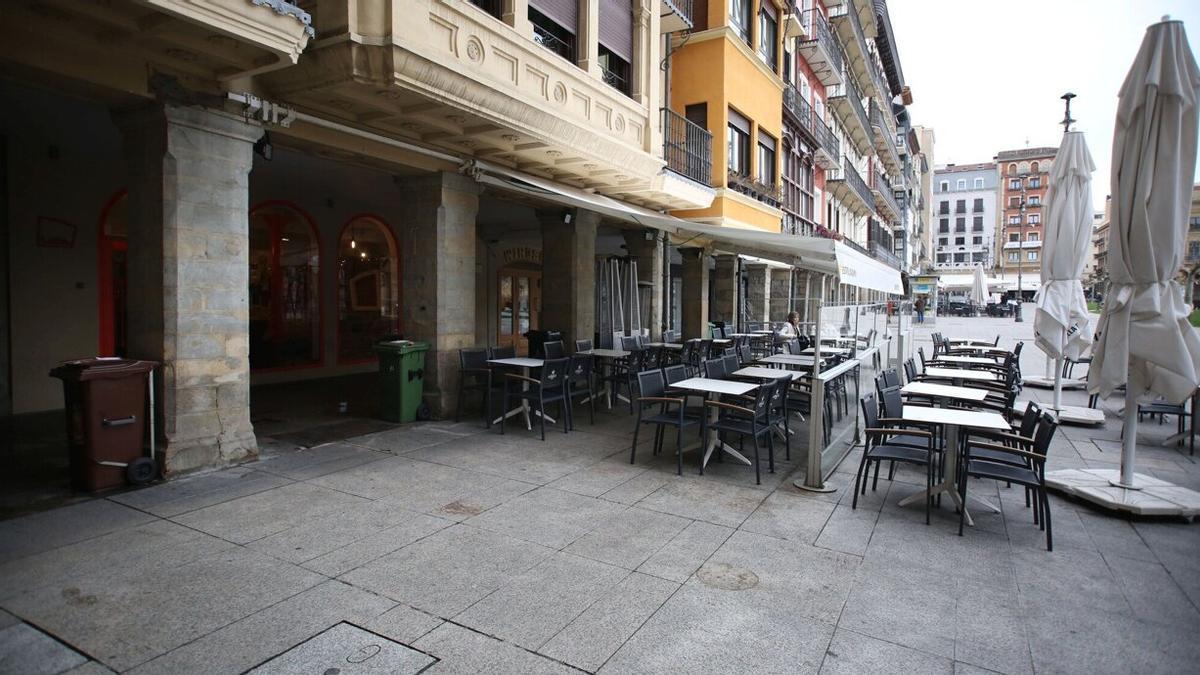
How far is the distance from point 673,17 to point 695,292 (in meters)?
7.06

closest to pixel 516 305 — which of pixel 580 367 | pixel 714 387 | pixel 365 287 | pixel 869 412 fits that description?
pixel 365 287

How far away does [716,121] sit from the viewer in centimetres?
1425

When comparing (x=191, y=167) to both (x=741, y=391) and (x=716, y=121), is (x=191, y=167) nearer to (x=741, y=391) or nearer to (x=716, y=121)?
(x=741, y=391)

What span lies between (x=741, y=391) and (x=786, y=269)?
1774 cm

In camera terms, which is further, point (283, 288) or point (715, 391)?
point (283, 288)

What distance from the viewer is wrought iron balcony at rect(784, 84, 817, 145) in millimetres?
19645

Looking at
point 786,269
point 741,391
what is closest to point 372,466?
point 741,391

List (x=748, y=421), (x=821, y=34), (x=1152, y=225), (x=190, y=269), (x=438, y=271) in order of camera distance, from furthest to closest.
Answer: (x=821, y=34) < (x=438, y=271) < (x=748, y=421) < (x=190, y=269) < (x=1152, y=225)

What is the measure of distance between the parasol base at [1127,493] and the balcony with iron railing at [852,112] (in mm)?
23511

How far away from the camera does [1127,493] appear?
5426 millimetres

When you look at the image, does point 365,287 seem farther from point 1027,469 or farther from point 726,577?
point 1027,469

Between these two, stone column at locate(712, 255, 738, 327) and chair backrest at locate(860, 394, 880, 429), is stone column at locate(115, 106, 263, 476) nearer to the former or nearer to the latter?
chair backrest at locate(860, 394, 880, 429)

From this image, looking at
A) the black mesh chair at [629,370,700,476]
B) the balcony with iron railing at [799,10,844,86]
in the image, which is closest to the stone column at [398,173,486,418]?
the black mesh chair at [629,370,700,476]

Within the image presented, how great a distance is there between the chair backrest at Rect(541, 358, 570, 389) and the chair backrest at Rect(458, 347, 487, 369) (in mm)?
1158
